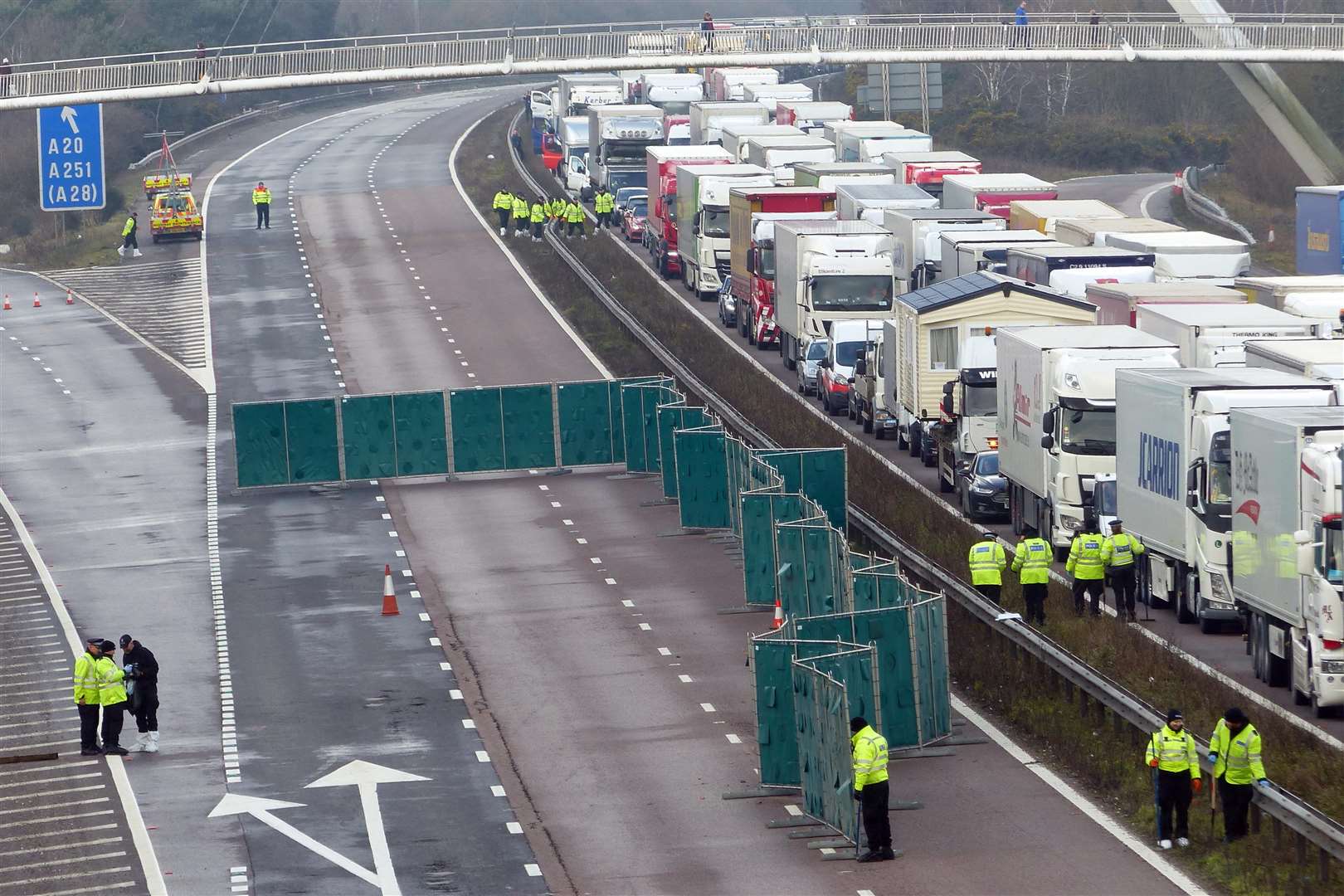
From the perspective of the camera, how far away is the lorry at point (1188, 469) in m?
28.7

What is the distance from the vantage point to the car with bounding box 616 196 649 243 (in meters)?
79.2

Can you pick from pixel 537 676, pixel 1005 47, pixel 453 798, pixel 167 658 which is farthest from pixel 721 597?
pixel 1005 47

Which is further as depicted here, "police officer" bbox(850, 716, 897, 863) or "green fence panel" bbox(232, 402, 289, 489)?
"green fence panel" bbox(232, 402, 289, 489)

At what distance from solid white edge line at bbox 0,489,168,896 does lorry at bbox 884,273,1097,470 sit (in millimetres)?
15401

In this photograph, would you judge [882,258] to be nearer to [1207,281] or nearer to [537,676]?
[1207,281]

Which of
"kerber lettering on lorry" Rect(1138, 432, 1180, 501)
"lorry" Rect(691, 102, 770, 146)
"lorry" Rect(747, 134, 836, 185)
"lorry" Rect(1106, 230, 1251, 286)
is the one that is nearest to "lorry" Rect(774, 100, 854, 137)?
"lorry" Rect(691, 102, 770, 146)

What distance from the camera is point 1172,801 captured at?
69.1 feet

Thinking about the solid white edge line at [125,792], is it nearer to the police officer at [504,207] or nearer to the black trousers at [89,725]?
the black trousers at [89,725]

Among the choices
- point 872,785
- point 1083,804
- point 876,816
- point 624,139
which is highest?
point 624,139

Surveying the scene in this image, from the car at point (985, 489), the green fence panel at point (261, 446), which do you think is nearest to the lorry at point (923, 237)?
the car at point (985, 489)

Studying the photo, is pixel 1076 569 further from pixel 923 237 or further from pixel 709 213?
pixel 709 213

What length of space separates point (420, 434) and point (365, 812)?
72.0 ft

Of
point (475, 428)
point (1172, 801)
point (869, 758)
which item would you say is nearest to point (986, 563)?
point (1172, 801)

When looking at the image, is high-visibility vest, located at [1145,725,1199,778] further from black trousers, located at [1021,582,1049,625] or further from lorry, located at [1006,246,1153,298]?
lorry, located at [1006,246,1153,298]
